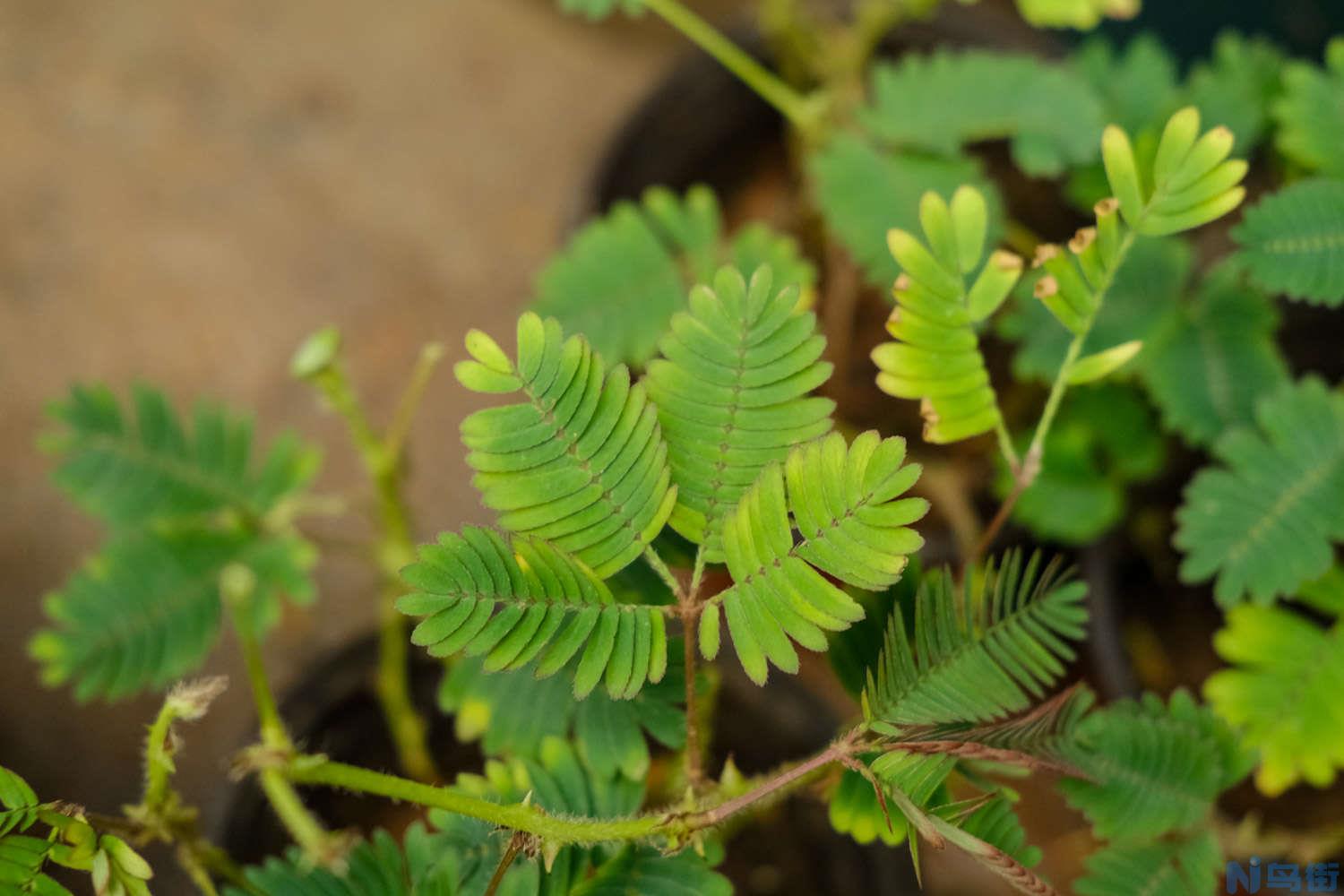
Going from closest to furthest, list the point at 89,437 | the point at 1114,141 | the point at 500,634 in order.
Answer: the point at 500,634 → the point at 1114,141 → the point at 89,437

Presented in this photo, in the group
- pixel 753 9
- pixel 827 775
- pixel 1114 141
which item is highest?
pixel 753 9

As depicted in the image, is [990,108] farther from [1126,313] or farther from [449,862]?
[449,862]

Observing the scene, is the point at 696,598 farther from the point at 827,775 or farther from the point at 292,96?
the point at 292,96

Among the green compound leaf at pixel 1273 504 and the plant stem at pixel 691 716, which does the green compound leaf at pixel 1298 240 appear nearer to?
the green compound leaf at pixel 1273 504

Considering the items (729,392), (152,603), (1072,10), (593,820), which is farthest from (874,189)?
(152,603)

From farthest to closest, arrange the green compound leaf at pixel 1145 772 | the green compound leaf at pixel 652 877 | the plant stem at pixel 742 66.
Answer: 1. the plant stem at pixel 742 66
2. the green compound leaf at pixel 1145 772
3. the green compound leaf at pixel 652 877

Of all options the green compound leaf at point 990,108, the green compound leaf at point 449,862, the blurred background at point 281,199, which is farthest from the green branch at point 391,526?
the green compound leaf at point 990,108

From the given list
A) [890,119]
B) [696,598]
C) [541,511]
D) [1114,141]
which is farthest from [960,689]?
[890,119]
